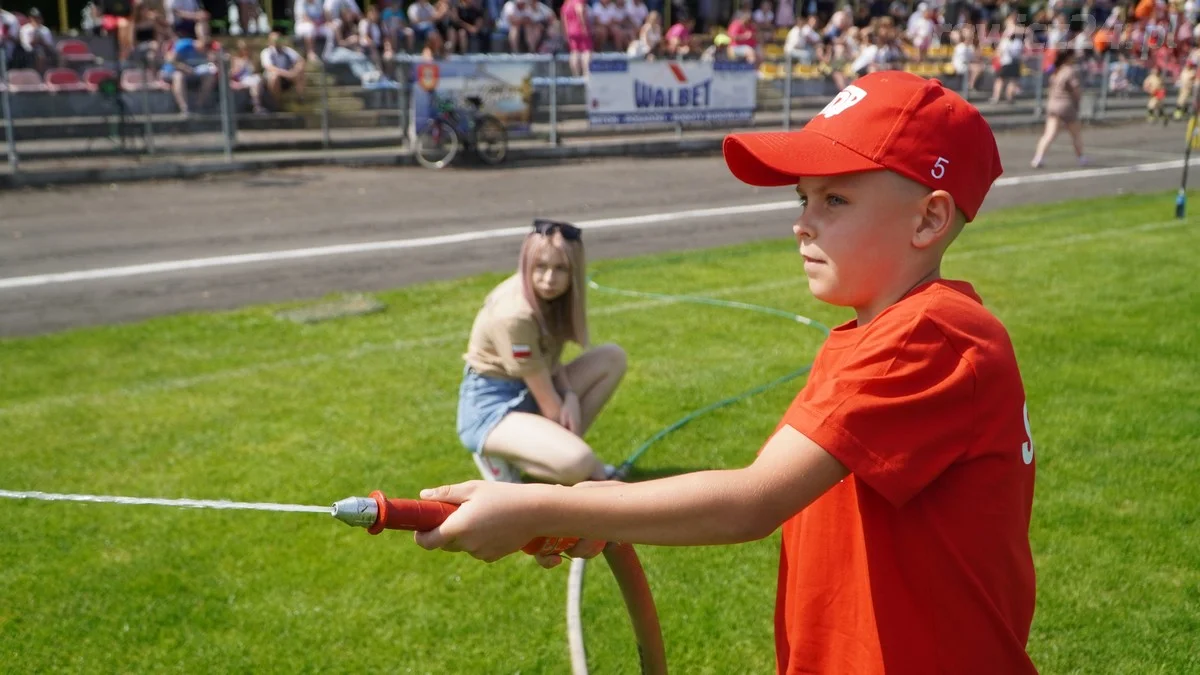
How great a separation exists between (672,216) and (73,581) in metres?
11.0

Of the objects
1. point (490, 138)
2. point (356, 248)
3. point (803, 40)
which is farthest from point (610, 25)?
point (356, 248)

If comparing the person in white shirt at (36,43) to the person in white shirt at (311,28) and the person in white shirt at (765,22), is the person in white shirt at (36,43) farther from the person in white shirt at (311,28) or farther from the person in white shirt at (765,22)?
the person in white shirt at (765,22)

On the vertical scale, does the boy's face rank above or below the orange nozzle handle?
above

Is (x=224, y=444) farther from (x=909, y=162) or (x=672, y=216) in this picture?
(x=672, y=216)

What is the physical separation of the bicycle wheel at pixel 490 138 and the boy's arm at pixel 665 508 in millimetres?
18153

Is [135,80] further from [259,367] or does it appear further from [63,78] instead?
[259,367]

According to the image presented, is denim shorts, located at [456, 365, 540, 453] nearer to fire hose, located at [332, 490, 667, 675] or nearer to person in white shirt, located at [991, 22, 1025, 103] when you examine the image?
fire hose, located at [332, 490, 667, 675]

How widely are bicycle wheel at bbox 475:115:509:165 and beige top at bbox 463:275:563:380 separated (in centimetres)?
1440

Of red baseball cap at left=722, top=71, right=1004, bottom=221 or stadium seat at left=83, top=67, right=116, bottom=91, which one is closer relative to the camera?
red baseball cap at left=722, top=71, right=1004, bottom=221

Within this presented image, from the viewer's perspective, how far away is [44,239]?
12711 mm

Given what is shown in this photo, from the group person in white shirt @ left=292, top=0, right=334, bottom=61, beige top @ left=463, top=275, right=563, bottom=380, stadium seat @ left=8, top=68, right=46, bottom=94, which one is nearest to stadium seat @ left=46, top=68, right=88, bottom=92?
stadium seat @ left=8, top=68, right=46, bottom=94

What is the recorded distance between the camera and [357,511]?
1.87 m

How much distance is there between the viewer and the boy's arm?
186 centimetres

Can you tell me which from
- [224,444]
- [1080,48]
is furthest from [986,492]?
[1080,48]
